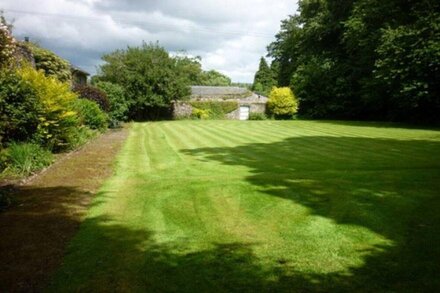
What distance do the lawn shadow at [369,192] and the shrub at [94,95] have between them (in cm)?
1200

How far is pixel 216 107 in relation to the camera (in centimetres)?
4231

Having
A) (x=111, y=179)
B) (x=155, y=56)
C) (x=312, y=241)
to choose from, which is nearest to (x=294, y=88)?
(x=155, y=56)

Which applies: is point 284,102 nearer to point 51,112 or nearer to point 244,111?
point 244,111

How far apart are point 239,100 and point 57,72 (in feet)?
78.0

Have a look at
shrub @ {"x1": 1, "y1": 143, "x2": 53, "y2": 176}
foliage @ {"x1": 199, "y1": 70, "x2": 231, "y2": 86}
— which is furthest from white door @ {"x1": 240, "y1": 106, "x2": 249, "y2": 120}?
foliage @ {"x1": 199, "y1": 70, "x2": 231, "y2": 86}

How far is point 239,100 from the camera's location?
43.4 metres

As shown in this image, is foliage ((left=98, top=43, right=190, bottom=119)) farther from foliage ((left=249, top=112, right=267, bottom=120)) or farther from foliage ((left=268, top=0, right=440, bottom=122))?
foliage ((left=268, top=0, right=440, bottom=122))

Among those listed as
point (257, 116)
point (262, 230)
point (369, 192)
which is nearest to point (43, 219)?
point (262, 230)

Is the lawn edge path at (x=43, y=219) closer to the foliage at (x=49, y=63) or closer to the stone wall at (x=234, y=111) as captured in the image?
the foliage at (x=49, y=63)

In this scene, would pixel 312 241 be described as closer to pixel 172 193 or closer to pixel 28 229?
pixel 172 193

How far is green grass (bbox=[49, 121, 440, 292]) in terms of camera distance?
4168 mm

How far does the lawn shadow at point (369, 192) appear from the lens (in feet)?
13.7

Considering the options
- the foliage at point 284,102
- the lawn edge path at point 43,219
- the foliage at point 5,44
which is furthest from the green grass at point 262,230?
the foliage at point 284,102

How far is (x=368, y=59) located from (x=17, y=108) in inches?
1086
